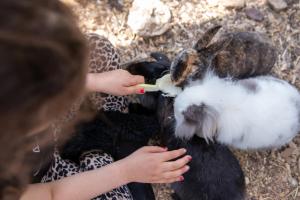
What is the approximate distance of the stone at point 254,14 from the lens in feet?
7.43

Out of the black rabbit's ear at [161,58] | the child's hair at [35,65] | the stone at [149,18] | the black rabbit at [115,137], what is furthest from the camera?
the stone at [149,18]

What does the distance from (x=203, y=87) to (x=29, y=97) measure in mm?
966

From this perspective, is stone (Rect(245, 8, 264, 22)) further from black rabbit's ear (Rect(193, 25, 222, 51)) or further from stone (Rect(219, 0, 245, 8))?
black rabbit's ear (Rect(193, 25, 222, 51))

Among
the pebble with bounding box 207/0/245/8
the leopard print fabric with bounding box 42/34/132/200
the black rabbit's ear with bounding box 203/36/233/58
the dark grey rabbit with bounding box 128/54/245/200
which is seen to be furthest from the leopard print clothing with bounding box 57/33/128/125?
the pebble with bounding box 207/0/245/8

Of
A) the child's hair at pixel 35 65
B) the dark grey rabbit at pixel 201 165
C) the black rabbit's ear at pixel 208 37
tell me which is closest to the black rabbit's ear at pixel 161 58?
the dark grey rabbit at pixel 201 165

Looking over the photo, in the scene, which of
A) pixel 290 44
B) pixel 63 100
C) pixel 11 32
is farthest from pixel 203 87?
pixel 11 32

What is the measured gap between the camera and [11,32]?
0.90 m

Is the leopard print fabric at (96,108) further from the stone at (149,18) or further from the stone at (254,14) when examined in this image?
the stone at (254,14)

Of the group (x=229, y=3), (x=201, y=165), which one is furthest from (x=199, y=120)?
(x=229, y=3)

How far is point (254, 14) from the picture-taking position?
2.27 meters

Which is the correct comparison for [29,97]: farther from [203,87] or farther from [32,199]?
[203,87]

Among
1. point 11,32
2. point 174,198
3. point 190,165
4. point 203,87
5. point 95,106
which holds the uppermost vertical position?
point 11,32

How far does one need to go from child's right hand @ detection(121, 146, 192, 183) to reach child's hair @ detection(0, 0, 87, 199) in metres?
0.61

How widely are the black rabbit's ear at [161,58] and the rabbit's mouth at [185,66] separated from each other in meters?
0.21
